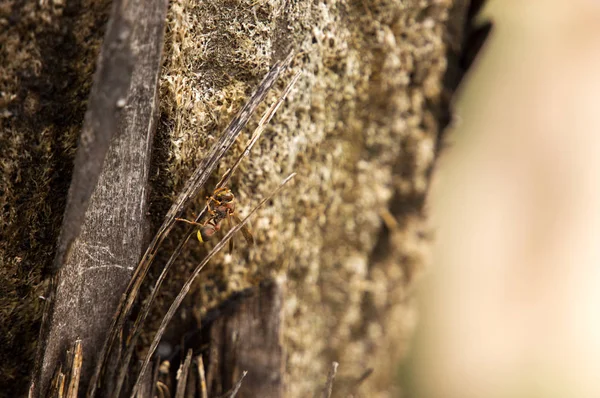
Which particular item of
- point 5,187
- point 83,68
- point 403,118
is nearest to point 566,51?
point 403,118

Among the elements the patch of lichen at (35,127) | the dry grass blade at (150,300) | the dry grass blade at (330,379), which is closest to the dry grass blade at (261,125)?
the dry grass blade at (150,300)

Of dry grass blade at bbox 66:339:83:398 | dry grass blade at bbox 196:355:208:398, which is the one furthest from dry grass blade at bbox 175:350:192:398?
dry grass blade at bbox 66:339:83:398

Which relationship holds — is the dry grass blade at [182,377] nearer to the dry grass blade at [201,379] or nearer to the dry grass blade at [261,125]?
the dry grass blade at [201,379]

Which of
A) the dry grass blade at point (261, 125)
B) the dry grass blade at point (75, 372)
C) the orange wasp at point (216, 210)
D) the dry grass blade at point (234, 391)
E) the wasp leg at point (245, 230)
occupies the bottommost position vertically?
the dry grass blade at point (234, 391)

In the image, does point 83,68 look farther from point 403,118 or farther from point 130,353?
point 403,118

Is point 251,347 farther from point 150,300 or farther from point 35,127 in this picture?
point 35,127
